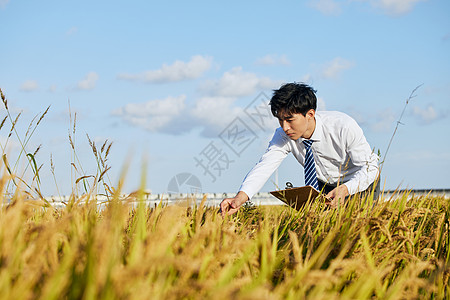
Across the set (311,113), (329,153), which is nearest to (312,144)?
(329,153)

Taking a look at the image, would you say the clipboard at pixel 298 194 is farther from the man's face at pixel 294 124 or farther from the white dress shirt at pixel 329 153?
the man's face at pixel 294 124

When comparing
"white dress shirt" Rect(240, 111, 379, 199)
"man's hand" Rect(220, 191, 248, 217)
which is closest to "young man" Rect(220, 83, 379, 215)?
"white dress shirt" Rect(240, 111, 379, 199)

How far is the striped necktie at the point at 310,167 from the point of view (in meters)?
5.14

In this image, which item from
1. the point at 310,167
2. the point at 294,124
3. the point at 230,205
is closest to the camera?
the point at 230,205

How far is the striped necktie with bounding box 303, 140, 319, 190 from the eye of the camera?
5.14m

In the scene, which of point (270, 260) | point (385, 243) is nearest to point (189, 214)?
point (385, 243)

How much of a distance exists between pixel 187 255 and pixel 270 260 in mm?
400

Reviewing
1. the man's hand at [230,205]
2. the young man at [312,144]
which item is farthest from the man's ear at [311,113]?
the man's hand at [230,205]

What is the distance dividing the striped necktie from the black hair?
16.6 inches

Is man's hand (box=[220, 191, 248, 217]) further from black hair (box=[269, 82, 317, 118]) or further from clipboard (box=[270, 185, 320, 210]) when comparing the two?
black hair (box=[269, 82, 317, 118])

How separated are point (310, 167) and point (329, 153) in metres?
0.27

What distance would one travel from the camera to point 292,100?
4.75m

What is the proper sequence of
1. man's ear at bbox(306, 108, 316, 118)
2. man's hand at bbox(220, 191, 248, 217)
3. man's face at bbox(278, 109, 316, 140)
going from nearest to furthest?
1. man's hand at bbox(220, 191, 248, 217)
2. man's face at bbox(278, 109, 316, 140)
3. man's ear at bbox(306, 108, 316, 118)

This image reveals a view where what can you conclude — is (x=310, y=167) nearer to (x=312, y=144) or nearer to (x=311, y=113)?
(x=312, y=144)
